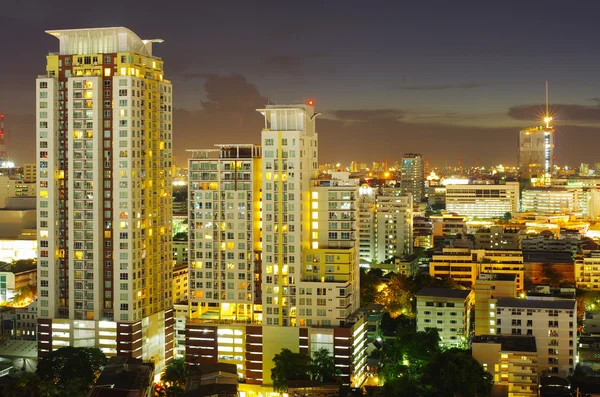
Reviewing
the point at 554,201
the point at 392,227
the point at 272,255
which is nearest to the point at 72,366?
the point at 272,255

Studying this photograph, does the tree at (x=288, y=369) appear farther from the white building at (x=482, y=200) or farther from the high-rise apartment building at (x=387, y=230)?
the white building at (x=482, y=200)

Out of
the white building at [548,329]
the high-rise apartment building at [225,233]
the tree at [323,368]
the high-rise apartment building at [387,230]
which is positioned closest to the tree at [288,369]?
the tree at [323,368]

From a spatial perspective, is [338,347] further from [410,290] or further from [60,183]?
[410,290]

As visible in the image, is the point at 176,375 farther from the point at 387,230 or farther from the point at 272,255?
A: the point at 387,230

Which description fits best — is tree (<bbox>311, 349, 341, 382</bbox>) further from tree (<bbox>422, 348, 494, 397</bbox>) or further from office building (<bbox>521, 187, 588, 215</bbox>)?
office building (<bbox>521, 187, 588, 215</bbox>)

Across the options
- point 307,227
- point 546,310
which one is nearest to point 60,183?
point 307,227

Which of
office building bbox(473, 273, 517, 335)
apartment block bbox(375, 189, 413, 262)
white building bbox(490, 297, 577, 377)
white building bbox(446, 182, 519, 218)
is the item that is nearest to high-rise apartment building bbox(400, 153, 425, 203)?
white building bbox(446, 182, 519, 218)
